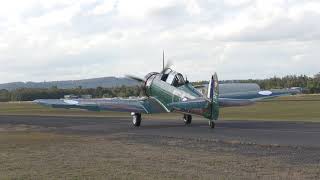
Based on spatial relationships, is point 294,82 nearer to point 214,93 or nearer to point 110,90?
point 110,90

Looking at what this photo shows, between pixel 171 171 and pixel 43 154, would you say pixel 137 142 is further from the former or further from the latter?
pixel 171 171

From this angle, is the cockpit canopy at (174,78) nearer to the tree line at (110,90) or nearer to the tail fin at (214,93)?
the tail fin at (214,93)

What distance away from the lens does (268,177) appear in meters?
13.2

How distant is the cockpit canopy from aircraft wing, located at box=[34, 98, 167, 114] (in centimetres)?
162

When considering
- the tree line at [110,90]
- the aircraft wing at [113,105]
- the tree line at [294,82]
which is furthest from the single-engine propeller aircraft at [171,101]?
the tree line at [294,82]

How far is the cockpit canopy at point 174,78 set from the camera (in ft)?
106

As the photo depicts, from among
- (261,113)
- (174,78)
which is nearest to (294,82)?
(261,113)

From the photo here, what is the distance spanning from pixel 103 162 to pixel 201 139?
25.4 ft

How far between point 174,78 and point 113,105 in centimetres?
390

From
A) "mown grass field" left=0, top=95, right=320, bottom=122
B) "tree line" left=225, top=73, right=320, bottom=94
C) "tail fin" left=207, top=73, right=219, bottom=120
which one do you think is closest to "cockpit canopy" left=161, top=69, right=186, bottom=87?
"tail fin" left=207, top=73, right=219, bottom=120

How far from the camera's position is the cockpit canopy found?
32.3m

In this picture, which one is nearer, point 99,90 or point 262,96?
point 262,96

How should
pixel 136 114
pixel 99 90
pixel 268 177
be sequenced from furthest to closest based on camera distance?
pixel 99 90 < pixel 136 114 < pixel 268 177

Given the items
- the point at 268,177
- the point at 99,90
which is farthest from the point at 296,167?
the point at 99,90
